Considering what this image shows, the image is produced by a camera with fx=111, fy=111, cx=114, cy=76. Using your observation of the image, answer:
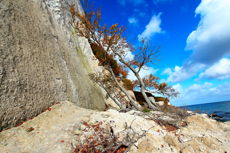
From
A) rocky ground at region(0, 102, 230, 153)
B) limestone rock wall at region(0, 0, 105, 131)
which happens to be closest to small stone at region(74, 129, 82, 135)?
rocky ground at region(0, 102, 230, 153)

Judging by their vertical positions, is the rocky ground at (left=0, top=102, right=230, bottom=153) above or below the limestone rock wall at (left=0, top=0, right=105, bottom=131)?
below

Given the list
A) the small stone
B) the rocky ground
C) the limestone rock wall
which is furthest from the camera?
the limestone rock wall

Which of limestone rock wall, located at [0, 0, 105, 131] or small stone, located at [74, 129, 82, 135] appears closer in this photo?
small stone, located at [74, 129, 82, 135]

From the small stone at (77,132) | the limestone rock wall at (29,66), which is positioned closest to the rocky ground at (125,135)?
the small stone at (77,132)

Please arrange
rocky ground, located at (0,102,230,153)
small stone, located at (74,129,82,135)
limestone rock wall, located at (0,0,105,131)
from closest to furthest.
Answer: rocky ground, located at (0,102,230,153) → small stone, located at (74,129,82,135) → limestone rock wall, located at (0,0,105,131)

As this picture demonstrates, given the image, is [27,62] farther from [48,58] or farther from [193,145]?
[193,145]

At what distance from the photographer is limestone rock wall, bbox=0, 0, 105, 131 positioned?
4.25 m

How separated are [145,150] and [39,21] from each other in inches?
364

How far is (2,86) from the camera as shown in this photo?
4.04 metres

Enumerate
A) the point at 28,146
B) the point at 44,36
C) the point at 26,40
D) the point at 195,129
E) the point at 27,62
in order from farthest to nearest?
1. the point at 44,36
2. the point at 26,40
3. the point at 27,62
4. the point at 195,129
5. the point at 28,146

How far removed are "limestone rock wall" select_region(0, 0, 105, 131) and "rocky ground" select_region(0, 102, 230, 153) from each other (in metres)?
0.74

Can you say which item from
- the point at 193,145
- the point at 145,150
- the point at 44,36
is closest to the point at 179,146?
the point at 193,145

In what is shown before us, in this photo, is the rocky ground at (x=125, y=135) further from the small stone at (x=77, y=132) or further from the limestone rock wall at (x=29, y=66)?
the limestone rock wall at (x=29, y=66)

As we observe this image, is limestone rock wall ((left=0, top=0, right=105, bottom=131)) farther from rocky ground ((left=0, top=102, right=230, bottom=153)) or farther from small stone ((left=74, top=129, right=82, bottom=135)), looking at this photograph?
small stone ((left=74, top=129, right=82, bottom=135))
